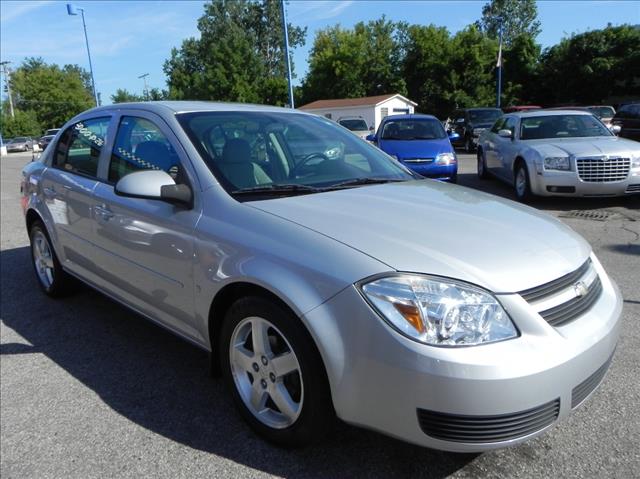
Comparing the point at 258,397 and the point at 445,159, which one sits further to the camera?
the point at 445,159

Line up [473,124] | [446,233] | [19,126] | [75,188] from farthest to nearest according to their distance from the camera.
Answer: [19,126]
[473,124]
[75,188]
[446,233]

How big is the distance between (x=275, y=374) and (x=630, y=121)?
18023mm

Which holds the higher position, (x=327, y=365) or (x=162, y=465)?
(x=327, y=365)


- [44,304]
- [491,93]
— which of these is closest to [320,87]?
[491,93]

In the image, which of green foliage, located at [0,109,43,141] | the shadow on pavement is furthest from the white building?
green foliage, located at [0,109,43,141]

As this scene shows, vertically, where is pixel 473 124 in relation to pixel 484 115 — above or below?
below

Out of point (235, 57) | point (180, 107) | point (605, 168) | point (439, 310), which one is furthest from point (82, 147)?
point (235, 57)

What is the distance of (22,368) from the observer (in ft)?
11.5

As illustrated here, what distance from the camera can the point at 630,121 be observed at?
16734mm

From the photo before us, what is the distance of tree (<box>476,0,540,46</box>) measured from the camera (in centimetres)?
6562

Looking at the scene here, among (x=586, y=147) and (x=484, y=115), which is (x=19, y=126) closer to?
(x=484, y=115)

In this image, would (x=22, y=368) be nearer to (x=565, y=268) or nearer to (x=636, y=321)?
(x=565, y=268)

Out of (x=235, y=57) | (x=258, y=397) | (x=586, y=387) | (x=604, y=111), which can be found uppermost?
(x=235, y=57)

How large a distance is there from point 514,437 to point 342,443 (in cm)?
85
